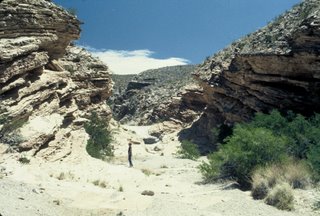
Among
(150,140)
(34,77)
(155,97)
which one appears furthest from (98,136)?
(155,97)

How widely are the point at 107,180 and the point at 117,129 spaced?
26657mm

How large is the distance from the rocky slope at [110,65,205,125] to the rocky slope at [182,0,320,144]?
1608cm

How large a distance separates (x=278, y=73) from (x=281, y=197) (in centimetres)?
1793

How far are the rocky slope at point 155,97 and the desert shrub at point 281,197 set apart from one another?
128 feet

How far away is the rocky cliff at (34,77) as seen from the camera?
19.6 metres

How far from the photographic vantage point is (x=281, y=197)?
41.1 ft

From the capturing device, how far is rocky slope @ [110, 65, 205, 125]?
5607 cm

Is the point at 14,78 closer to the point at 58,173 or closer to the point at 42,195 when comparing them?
the point at 58,173

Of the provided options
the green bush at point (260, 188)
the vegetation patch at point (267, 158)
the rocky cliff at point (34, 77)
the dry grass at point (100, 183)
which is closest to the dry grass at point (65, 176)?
the dry grass at point (100, 183)

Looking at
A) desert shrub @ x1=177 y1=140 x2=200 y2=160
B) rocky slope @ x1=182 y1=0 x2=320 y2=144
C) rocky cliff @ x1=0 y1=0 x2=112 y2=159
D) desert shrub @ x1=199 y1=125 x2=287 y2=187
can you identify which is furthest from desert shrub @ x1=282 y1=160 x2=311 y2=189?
desert shrub @ x1=177 y1=140 x2=200 y2=160

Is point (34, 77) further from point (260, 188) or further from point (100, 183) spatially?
point (260, 188)

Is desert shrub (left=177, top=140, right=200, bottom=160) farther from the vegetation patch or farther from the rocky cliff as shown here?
the vegetation patch

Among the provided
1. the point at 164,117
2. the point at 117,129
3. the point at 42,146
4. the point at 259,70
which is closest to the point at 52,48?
the point at 42,146

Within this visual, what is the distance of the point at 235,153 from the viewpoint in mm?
17422
